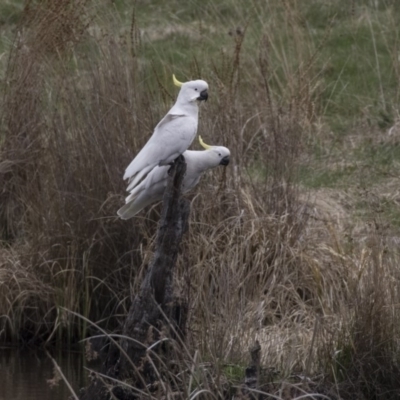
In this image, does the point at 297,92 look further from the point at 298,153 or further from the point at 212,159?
the point at 212,159

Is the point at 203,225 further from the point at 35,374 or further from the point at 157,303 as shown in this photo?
the point at 157,303

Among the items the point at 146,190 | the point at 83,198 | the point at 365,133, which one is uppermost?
the point at 146,190

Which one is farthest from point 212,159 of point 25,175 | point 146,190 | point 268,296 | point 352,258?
point 25,175

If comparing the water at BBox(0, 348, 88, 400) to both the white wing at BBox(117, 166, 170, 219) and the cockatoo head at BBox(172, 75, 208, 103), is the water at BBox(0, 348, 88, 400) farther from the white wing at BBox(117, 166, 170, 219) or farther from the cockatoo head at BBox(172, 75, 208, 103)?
the cockatoo head at BBox(172, 75, 208, 103)

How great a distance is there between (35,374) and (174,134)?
2.28 m

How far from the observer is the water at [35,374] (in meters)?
7.24

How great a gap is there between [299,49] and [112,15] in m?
1.73

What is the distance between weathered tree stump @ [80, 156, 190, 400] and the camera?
5.82 metres

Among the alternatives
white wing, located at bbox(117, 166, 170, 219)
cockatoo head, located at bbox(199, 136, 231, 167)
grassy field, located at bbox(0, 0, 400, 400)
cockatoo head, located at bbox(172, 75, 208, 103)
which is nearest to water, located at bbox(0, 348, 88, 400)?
grassy field, located at bbox(0, 0, 400, 400)

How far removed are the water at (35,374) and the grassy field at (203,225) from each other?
0.54ft

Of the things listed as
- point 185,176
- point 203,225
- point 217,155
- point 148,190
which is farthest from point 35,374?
point 217,155

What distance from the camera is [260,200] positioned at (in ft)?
26.5

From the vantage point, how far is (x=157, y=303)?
5812 mm

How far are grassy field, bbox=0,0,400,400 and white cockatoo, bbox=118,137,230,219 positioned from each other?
0.53m
